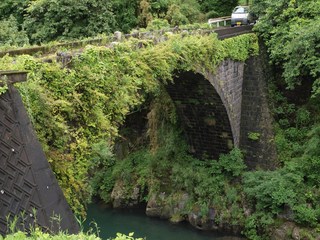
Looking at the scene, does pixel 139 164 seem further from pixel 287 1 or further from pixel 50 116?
pixel 50 116

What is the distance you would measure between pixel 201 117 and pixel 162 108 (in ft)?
5.28

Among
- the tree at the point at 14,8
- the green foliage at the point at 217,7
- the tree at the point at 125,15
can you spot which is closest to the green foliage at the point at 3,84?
the tree at the point at 125,15

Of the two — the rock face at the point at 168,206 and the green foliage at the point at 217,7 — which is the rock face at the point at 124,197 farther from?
the green foliage at the point at 217,7

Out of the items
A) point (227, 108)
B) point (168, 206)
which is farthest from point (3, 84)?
point (168, 206)

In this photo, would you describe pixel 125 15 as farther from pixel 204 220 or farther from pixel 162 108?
pixel 204 220

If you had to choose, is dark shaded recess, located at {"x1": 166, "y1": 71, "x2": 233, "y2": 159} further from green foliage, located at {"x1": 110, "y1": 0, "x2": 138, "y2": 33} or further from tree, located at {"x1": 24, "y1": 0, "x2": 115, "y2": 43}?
green foliage, located at {"x1": 110, "y1": 0, "x2": 138, "y2": 33}

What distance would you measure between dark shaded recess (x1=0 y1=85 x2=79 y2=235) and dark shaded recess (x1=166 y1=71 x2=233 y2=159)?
7284 mm

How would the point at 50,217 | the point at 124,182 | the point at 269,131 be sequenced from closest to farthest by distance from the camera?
the point at 50,217
the point at 269,131
the point at 124,182

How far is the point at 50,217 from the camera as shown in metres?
4.29

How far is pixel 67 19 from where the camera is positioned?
15.4 meters

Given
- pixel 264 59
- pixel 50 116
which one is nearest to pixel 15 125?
pixel 50 116

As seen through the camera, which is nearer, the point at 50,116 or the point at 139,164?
the point at 50,116

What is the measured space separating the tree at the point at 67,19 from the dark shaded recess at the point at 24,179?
11505mm

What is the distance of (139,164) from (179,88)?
438 centimetres
